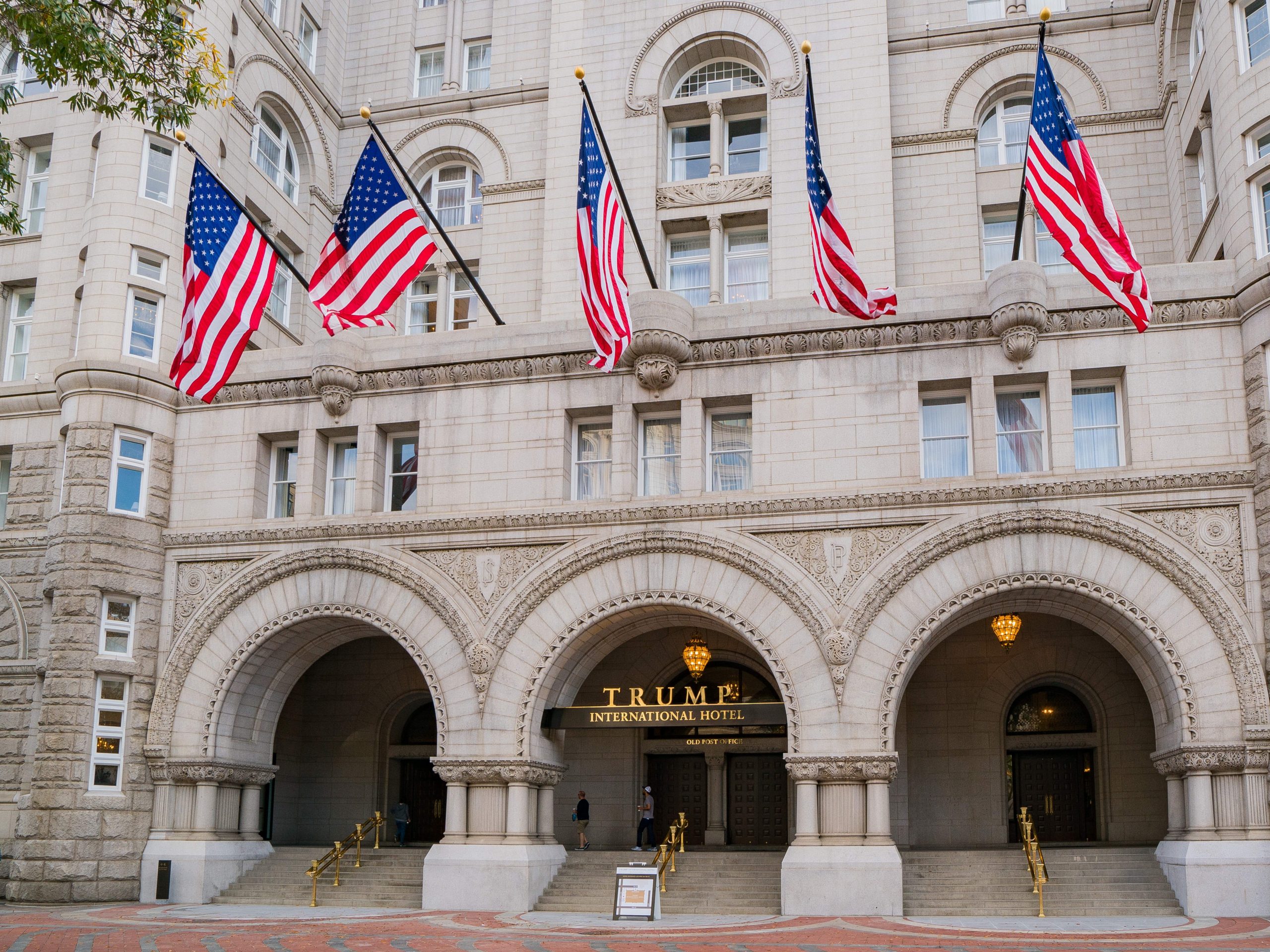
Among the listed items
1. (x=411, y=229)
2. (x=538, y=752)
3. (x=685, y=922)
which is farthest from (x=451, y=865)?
(x=411, y=229)

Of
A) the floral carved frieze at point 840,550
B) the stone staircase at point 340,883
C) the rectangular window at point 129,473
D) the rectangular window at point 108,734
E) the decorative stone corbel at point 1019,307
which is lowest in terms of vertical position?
the stone staircase at point 340,883

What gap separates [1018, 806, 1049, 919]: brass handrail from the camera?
2092 centimetres

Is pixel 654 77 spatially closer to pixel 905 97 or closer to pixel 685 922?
pixel 905 97

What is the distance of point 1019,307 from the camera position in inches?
890

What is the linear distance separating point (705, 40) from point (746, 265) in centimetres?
613

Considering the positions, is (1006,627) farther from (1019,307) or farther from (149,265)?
(149,265)

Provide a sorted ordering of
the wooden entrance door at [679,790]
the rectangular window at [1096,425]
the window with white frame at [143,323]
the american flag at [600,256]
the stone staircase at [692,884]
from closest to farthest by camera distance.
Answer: the american flag at [600,256]
the stone staircase at [692,884]
the rectangular window at [1096,425]
the window with white frame at [143,323]
the wooden entrance door at [679,790]

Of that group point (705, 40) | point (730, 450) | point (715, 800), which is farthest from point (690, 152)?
point (715, 800)

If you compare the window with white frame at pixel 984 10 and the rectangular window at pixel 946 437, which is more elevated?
the window with white frame at pixel 984 10

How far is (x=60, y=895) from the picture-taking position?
78.0ft

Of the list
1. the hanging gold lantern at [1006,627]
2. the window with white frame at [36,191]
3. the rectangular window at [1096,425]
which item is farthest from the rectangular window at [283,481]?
the rectangular window at [1096,425]

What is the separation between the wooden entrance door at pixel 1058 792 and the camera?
2727 cm

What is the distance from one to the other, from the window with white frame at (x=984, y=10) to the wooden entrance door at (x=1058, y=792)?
61.2ft

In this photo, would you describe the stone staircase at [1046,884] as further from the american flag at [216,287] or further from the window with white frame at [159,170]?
the window with white frame at [159,170]
